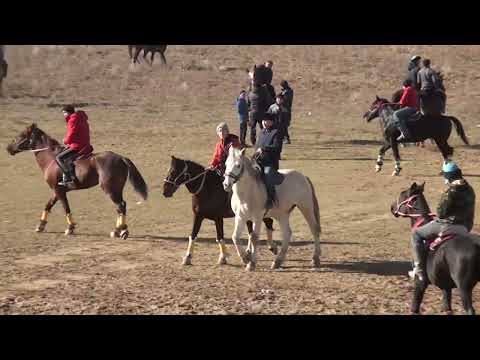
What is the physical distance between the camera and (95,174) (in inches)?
674

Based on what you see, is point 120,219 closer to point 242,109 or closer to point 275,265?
point 275,265

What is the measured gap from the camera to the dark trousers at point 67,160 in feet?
56.4

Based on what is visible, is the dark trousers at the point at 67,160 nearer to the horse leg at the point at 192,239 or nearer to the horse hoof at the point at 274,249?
the horse leg at the point at 192,239

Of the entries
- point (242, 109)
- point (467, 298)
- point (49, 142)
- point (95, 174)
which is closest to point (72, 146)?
point (95, 174)

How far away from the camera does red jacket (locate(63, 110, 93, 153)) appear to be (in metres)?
17.1

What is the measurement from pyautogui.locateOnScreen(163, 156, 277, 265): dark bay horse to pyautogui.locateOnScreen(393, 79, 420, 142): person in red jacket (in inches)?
360

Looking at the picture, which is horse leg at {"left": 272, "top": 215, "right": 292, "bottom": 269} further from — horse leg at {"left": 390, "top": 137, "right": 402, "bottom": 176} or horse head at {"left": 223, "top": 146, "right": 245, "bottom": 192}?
horse leg at {"left": 390, "top": 137, "right": 402, "bottom": 176}

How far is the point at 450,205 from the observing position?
11219 millimetres

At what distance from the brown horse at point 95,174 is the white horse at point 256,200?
3.04 m

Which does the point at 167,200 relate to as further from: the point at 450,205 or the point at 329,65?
the point at 329,65

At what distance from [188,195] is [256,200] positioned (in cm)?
744

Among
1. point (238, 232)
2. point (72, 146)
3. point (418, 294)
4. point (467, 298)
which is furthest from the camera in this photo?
point (72, 146)

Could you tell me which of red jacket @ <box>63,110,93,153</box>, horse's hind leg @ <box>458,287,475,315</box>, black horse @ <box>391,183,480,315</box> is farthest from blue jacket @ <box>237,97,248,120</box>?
horse's hind leg @ <box>458,287,475,315</box>

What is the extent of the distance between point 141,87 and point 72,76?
14.9 ft
